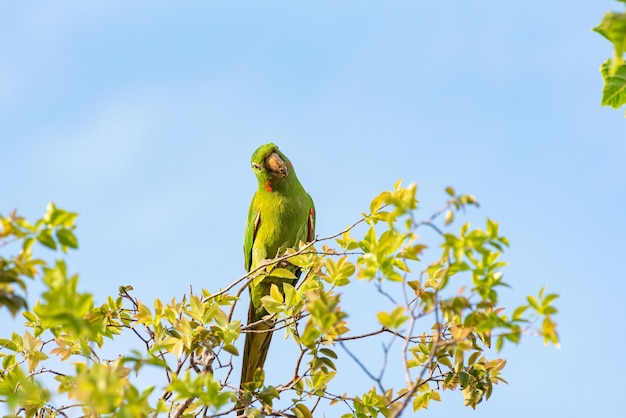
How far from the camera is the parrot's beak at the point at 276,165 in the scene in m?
5.35

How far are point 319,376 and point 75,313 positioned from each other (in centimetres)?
150

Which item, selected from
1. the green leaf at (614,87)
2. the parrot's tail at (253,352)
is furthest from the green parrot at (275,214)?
the green leaf at (614,87)

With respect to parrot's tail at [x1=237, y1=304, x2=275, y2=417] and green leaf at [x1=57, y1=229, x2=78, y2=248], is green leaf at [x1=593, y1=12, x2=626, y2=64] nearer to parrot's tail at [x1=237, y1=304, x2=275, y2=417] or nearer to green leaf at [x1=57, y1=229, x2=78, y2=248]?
green leaf at [x1=57, y1=229, x2=78, y2=248]

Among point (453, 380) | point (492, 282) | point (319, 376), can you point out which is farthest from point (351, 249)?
point (492, 282)

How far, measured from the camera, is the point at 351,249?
330 centimetres

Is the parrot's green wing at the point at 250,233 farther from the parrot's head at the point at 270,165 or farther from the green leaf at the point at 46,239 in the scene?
the green leaf at the point at 46,239

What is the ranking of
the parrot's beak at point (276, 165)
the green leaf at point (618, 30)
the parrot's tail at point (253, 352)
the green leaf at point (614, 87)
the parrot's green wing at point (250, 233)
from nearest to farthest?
the green leaf at point (618, 30) → the green leaf at point (614, 87) → the parrot's tail at point (253, 352) → the parrot's beak at point (276, 165) → the parrot's green wing at point (250, 233)

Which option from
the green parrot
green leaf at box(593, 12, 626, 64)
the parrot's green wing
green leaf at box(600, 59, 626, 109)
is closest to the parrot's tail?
the green parrot

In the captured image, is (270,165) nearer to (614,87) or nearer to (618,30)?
(614,87)

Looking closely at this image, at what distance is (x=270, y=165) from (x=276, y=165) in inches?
2.2

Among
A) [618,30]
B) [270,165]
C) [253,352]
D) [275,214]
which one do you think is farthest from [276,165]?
[618,30]

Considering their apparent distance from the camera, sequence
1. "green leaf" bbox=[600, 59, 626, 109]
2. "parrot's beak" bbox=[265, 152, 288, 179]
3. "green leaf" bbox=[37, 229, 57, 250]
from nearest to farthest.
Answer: "green leaf" bbox=[37, 229, 57, 250], "green leaf" bbox=[600, 59, 626, 109], "parrot's beak" bbox=[265, 152, 288, 179]

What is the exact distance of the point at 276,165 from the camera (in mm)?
5348

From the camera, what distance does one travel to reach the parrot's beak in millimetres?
5348
